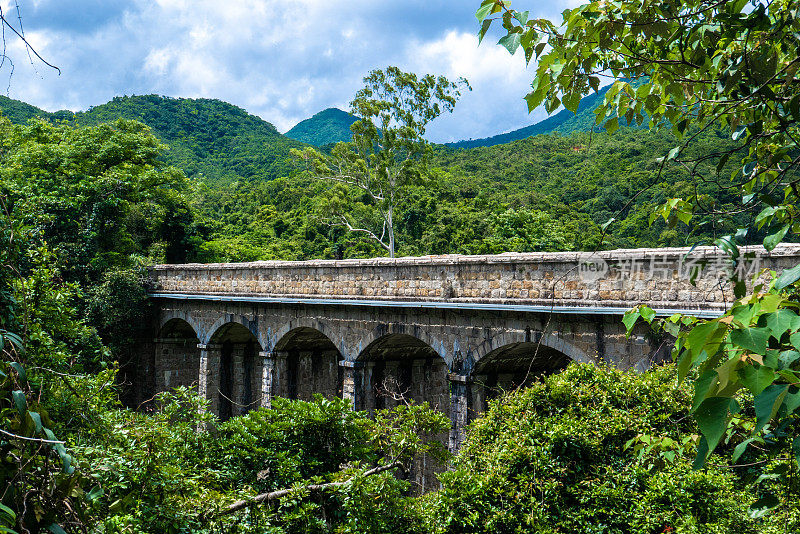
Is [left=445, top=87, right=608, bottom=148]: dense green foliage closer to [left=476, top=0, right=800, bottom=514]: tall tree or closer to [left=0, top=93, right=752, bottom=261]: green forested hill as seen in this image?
[left=0, top=93, right=752, bottom=261]: green forested hill

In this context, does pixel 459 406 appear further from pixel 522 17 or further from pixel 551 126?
pixel 551 126

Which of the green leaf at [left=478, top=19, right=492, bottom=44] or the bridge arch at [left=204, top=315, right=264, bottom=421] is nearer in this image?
the green leaf at [left=478, top=19, right=492, bottom=44]

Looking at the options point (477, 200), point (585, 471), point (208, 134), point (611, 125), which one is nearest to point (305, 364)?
point (585, 471)

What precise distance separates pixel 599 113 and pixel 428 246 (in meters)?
Result: 20.5

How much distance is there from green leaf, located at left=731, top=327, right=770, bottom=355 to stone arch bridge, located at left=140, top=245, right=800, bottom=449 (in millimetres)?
1819

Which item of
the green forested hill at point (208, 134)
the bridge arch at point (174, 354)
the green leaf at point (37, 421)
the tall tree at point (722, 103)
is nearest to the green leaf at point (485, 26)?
the tall tree at point (722, 103)

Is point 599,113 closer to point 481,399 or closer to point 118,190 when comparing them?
point 481,399

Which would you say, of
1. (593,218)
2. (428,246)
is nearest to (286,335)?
(428,246)

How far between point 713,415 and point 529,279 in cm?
682

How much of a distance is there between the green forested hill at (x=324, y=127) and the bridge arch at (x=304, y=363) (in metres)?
66.7

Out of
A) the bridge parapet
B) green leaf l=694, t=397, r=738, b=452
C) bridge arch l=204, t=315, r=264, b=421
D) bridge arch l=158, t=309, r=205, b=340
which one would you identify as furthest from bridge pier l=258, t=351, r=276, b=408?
green leaf l=694, t=397, r=738, b=452

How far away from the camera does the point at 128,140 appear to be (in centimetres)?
1958

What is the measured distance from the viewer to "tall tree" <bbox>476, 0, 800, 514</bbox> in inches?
55.7

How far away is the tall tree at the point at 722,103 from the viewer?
1414 millimetres
